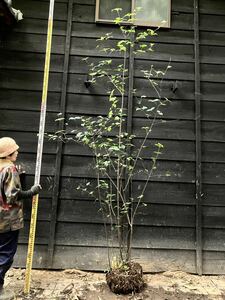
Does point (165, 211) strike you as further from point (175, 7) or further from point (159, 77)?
point (175, 7)

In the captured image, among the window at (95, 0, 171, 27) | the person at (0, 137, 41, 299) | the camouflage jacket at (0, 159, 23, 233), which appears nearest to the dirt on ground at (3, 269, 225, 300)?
the person at (0, 137, 41, 299)

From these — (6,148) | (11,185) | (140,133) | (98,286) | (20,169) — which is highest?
(140,133)

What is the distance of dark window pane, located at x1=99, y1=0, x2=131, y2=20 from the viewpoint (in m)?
5.15

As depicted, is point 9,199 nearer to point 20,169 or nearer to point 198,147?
point 20,169

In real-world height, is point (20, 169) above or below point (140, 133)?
below

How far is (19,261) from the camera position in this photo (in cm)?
461

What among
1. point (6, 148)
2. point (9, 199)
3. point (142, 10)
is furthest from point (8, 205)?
point (142, 10)

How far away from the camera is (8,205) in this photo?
12.2 ft

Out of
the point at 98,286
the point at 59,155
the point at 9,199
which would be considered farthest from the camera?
the point at 59,155

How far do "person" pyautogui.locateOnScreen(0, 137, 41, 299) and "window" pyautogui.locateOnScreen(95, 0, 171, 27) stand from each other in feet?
8.53

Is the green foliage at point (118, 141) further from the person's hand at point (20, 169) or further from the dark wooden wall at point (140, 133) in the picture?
the person's hand at point (20, 169)

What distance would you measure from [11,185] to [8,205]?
23cm

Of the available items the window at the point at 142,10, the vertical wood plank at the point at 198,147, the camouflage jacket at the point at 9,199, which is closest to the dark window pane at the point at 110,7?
the window at the point at 142,10

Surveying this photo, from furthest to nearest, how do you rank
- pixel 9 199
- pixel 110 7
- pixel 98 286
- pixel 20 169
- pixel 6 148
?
pixel 110 7 < pixel 20 169 < pixel 98 286 < pixel 6 148 < pixel 9 199
